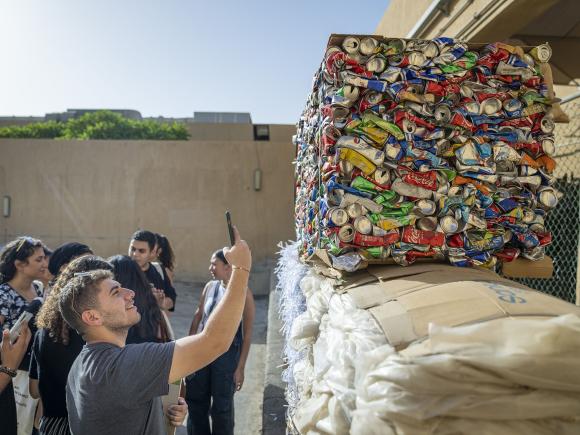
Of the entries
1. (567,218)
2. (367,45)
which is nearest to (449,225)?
(367,45)

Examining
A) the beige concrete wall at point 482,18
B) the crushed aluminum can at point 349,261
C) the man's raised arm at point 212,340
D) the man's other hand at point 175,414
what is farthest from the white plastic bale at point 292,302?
the beige concrete wall at point 482,18

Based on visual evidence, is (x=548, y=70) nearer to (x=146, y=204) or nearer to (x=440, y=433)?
(x=440, y=433)

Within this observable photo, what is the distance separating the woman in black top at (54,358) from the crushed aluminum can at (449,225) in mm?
1813

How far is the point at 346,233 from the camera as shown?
6.28 feet

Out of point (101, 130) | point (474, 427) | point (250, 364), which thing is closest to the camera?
point (474, 427)

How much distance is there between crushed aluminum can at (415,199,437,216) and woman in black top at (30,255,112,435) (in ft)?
5.71

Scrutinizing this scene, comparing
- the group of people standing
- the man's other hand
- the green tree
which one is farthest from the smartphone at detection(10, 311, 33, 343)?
the green tree

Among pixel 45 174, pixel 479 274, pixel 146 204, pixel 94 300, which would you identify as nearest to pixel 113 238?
pixel 146 204

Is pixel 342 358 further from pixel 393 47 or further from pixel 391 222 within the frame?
pixel 393 47

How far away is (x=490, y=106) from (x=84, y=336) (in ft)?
6.32

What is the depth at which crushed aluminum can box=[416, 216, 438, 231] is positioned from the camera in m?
1.99

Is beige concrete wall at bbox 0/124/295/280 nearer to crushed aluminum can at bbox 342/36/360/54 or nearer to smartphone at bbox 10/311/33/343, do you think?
smartphone at bbox 10/311/33/343

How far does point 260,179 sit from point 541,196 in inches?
402

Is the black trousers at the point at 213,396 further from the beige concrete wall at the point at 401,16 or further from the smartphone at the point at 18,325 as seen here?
the beige concrete wall at the point at 401,16
